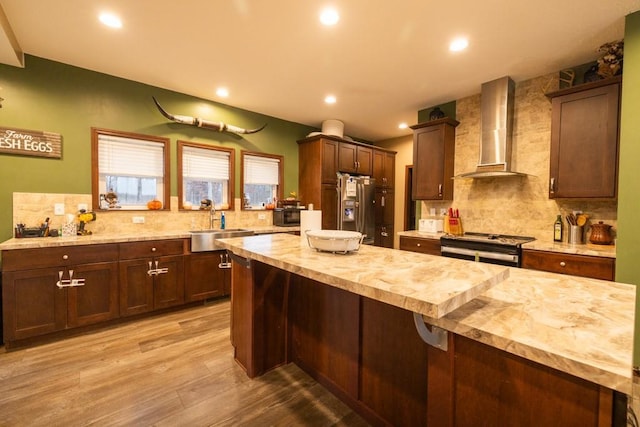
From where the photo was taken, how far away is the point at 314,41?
100.0 inches

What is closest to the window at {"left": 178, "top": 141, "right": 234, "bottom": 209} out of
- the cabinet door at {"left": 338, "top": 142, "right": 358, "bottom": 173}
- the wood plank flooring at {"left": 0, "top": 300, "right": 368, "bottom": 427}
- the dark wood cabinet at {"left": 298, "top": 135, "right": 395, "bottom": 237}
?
the dark wood cabinet at {"left": 298, "top": 135, "right": 395, "bottom": 237}

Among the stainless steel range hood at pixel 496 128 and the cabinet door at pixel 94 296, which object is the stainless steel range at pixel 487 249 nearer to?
the stainless steel range hood at pixel 496 128

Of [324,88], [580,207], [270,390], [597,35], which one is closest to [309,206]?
[324,88]

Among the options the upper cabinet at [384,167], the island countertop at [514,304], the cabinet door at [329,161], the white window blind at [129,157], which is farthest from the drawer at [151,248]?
the upper cabinet at [384,167]

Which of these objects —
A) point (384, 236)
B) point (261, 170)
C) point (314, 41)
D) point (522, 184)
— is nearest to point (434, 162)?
point (522, 184)

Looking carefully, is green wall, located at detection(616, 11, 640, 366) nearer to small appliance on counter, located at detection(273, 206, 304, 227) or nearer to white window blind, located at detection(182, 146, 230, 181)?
small appliance on counter, located at detection(273, 206, 304, 227)

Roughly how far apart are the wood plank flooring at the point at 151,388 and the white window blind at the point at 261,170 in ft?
8.32

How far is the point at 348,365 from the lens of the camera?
1.73 meters

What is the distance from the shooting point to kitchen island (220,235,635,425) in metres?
0.77

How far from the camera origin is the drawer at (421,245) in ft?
11.3

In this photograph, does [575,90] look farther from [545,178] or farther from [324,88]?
[324,88]

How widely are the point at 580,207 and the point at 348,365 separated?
2976 mm

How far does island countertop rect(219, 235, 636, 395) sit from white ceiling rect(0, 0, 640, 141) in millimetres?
1935

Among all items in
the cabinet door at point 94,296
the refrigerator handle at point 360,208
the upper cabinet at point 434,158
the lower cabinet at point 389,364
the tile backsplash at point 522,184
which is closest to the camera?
the lower cabinet at point 389,364
